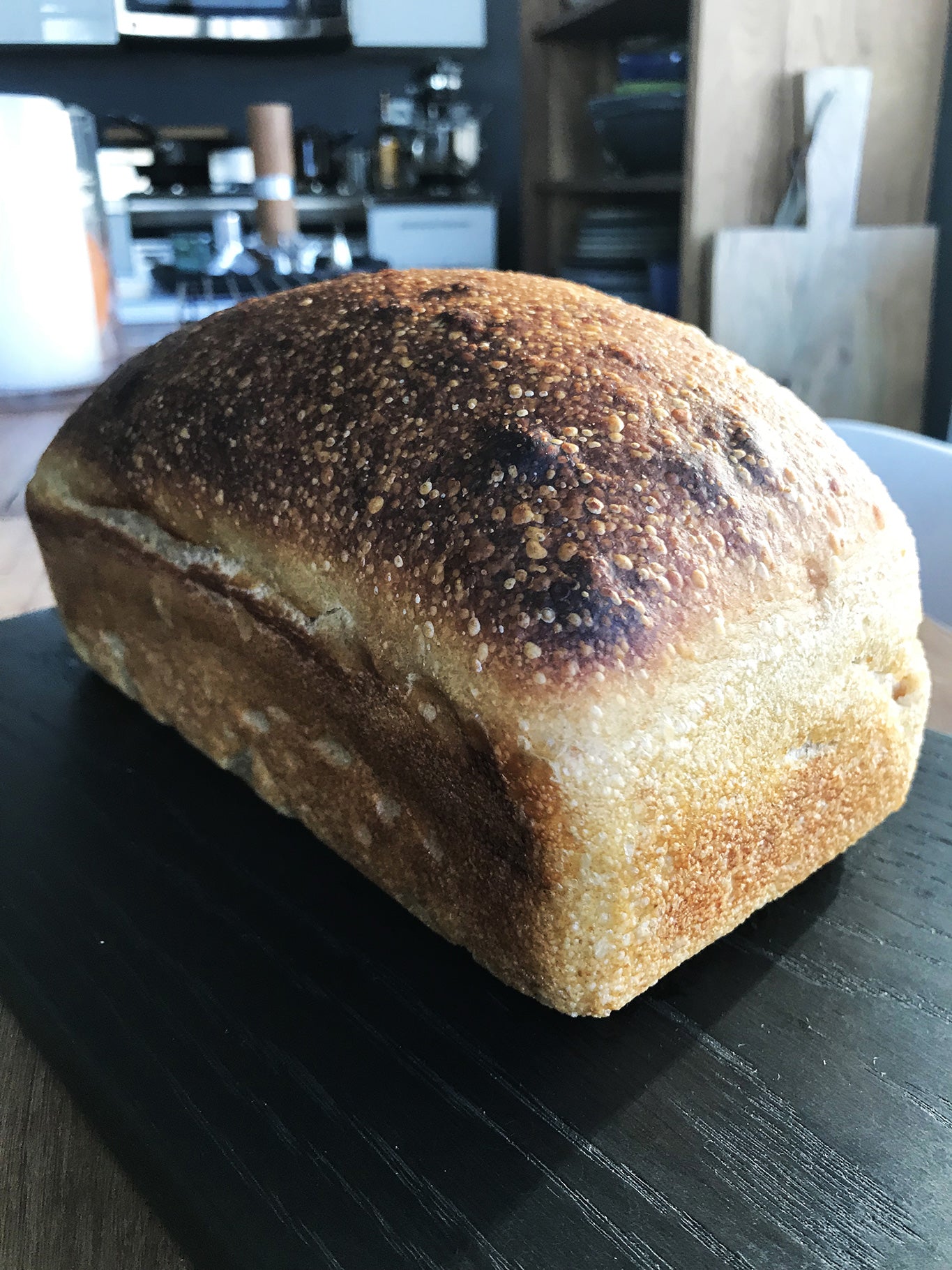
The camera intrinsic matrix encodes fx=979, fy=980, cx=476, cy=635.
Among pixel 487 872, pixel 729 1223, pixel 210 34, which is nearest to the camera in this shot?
pixel 729 1223

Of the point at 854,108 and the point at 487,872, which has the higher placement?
the point at 854,108

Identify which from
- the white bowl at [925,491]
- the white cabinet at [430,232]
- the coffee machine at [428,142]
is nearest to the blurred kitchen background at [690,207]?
the white bowl at [925,491]

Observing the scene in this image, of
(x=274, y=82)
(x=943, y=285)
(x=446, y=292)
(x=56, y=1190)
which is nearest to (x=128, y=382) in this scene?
(x=446, y=292)

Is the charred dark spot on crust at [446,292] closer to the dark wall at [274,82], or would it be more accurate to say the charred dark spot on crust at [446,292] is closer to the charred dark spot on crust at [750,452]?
the charred dark spot on crust at [750,452]

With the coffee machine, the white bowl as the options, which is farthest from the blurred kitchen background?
the coffee machine

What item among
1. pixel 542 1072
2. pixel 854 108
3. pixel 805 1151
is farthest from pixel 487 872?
pixel 854 108

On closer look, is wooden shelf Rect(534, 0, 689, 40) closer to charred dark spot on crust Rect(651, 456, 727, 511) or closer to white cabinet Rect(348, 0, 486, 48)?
charred dark spot on crust Rect(651, 456, 727, 511)

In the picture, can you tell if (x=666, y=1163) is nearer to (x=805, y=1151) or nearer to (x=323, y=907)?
(x=805, y=1151)
